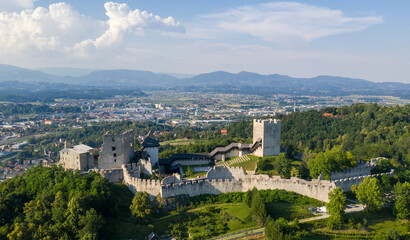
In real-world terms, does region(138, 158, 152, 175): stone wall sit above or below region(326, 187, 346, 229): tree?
above

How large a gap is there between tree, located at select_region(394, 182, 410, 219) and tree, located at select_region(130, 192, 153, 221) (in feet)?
70.6

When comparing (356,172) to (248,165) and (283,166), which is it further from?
(248,165)

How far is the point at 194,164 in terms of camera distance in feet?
138

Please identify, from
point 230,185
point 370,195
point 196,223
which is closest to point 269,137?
point 230,185

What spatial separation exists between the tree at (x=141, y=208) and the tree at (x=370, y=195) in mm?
18604

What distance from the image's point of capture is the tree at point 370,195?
1106 inches

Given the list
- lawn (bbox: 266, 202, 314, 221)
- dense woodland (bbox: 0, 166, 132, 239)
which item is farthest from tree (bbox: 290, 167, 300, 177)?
dense woodland (bbox: 0, 166, 132, 239)

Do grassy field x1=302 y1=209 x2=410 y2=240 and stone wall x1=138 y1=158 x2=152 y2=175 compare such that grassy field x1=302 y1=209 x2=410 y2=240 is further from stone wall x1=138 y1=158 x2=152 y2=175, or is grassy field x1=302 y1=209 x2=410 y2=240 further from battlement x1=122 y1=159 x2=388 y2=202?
stone wall x1=138 y1=158 x2=152 y2=175

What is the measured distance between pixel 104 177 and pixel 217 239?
1392 cm

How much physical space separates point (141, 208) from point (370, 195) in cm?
1978

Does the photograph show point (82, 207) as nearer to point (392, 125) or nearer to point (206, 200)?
point (206, 200)

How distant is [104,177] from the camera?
32.7 meters

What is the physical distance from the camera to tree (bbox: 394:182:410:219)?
28.1m

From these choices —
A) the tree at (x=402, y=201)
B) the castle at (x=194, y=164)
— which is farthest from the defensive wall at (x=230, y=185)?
the tree at (x=402, y=201)
